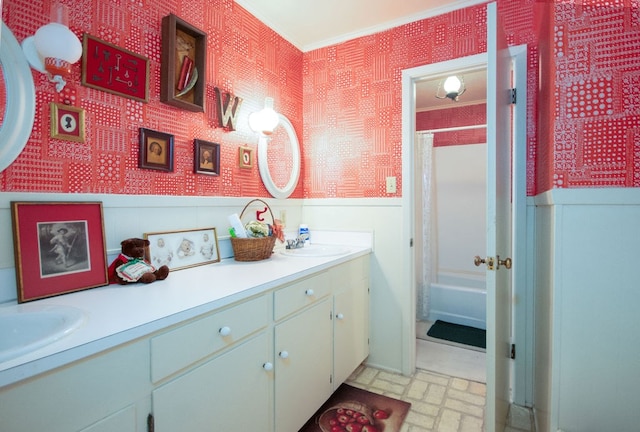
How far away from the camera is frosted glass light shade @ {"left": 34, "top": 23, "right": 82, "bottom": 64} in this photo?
107 cm

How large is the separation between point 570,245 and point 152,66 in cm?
192

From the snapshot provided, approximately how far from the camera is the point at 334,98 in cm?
242

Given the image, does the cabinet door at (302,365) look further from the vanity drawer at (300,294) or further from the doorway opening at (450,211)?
the doorway opening at (450,211)

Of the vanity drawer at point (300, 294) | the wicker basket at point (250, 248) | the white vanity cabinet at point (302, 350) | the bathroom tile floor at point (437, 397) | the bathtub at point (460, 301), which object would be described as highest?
the wicker basket at point (250, 248)

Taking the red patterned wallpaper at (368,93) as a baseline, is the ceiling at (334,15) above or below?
above

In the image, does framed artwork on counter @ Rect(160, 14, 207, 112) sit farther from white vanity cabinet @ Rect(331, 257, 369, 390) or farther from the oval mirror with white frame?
white vanity cabinet @ Rect(331, 257, 369, 390)

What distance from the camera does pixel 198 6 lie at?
66.4 inches

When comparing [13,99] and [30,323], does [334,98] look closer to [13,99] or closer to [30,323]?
[13,99]

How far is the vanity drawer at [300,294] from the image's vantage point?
1337 millimetres

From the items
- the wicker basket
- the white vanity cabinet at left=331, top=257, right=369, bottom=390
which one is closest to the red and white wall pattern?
the wicker basket

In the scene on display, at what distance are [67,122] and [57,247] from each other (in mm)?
462

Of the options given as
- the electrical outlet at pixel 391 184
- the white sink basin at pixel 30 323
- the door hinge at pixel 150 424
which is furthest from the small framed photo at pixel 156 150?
the electrical outlet at pixel 391 184

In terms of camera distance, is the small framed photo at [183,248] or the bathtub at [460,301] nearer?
the small framed photo at [183,248]

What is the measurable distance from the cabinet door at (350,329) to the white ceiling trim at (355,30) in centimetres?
175
